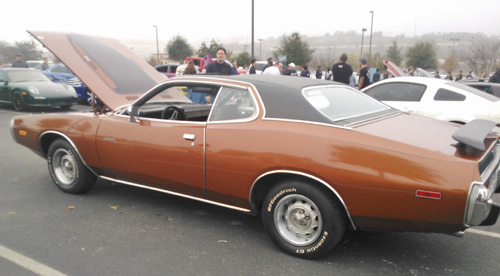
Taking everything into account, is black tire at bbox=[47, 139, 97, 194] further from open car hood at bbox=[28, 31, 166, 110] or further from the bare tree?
the bare tree

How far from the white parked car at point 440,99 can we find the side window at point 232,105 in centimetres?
410

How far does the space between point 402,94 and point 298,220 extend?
14.8 ft

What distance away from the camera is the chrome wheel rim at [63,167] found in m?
4.56

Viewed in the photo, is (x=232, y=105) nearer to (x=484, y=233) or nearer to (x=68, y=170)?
(x=68, y=170)

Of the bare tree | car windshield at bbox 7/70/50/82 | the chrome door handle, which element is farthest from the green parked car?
the bare tree

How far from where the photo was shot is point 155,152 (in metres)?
3.74

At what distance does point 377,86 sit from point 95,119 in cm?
500

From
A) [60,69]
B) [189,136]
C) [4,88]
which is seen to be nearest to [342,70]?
[189,136]

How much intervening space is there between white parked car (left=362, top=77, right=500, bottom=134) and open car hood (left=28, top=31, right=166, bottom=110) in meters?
4.12

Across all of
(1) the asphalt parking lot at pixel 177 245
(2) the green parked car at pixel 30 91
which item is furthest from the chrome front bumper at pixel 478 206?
(2) the green parked car at pixel 30 91

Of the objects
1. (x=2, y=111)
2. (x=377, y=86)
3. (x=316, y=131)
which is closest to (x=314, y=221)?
(x=316, y=131)

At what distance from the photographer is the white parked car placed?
19.8 ft

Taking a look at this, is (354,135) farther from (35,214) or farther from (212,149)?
(35,214)

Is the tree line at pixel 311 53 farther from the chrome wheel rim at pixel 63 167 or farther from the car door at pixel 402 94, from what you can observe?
the chrome wheel rim at pixel 63 167
